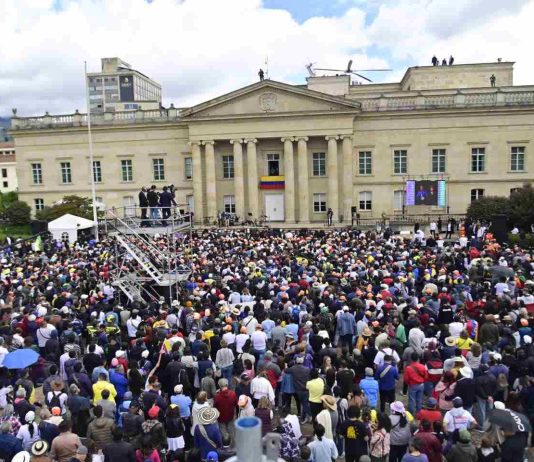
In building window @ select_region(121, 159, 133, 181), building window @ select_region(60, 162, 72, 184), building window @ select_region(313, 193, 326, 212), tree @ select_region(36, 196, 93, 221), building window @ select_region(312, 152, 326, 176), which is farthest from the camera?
building window @ select_region(60, 162, 72, 184)

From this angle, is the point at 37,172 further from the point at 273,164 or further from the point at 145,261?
the point at 145,261

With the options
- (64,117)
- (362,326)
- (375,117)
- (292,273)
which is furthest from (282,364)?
(64,117)

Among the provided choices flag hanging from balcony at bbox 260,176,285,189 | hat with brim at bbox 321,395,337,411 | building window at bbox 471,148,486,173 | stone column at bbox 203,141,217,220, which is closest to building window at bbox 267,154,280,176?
flag hanging from balcony at bbox 260,176,285,189

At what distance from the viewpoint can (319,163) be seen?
47156 millimetres

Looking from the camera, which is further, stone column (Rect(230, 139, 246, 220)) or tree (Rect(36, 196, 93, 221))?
stone column (Rect(230, 139, 246, 220))

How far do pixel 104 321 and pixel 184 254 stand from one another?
34.8 ft

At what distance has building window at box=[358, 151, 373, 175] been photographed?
4675cm

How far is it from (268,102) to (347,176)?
30.9 ft

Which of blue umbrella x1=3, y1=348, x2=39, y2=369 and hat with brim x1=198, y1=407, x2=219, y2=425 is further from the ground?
blue umbrella x1=3, y1=348, x2=39, y2=369

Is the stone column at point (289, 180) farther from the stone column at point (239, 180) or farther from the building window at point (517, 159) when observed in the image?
the building window at point (517, 159)

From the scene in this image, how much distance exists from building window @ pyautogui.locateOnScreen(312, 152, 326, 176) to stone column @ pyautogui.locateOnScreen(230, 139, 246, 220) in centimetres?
650

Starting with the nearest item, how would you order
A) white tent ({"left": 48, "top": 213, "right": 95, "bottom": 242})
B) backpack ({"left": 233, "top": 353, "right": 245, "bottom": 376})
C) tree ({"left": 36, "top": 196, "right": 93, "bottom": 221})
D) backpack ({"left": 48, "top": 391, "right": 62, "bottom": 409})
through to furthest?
1. backpack ({"left": 48, "top": 391, "right": 62, "bottom": 409})
2. backpack ({"left": 233, "top": 353, "right": 245, "bottom": 376})
3. white tent ({"left": 48, "top": 213, "right": 95, "bottom": 242})
4. tree ({"left": 36, "top": 196, "right": 93, "bottom": 221})

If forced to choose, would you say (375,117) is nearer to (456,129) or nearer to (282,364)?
(456,129)

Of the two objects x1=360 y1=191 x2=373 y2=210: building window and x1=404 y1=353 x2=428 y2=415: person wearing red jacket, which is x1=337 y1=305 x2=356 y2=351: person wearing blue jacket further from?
x1=360 y1=191 x2=373 y2=210: building window
